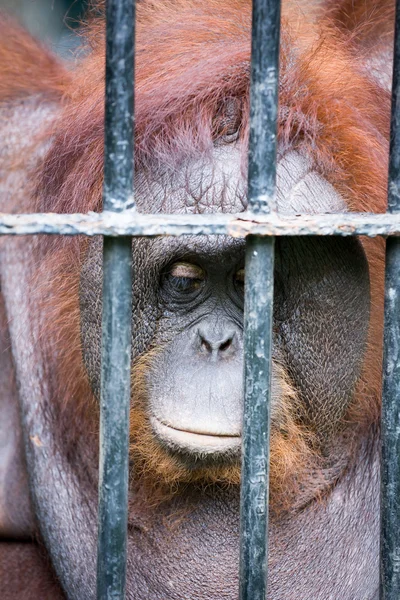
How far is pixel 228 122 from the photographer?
5.43 feet

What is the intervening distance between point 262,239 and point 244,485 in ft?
1.29

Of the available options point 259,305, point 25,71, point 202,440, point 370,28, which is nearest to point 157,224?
point 259,305

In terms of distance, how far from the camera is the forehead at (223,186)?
5.26 ft

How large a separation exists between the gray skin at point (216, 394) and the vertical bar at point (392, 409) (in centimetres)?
35

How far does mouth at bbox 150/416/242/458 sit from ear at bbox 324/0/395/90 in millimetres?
1093

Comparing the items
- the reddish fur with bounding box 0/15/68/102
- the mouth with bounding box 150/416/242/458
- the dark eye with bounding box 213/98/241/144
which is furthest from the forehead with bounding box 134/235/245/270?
the reddish fur with bounding box 0/15/68/102

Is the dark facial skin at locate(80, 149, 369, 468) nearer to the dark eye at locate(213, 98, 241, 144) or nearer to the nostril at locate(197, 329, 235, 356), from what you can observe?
the nostril at locate(197, 329, 235, 356)

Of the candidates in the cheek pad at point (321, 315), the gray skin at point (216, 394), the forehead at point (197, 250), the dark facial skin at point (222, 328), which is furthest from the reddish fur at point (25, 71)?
the cheek pad at point (321, 315)

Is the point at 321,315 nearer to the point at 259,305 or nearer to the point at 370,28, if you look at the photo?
the point at 259,305

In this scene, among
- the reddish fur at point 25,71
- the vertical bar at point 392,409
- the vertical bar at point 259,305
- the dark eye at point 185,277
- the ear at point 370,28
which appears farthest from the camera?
the reddish fur at point 25,71

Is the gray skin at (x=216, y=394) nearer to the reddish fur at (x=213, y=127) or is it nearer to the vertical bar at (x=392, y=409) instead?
the reddish fur at (x=213, y=127)

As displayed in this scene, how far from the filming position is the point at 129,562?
6.47ft

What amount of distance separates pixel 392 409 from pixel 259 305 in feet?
0.97

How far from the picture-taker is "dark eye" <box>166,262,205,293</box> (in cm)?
162
